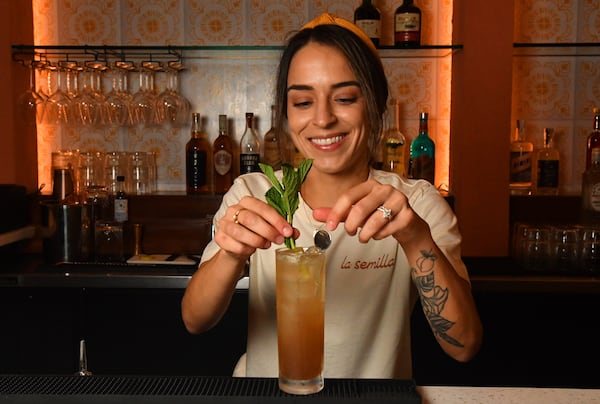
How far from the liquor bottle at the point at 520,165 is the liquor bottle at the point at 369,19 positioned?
664 mm

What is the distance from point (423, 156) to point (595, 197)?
65 centimetres

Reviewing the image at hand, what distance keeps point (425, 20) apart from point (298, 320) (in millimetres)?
2094

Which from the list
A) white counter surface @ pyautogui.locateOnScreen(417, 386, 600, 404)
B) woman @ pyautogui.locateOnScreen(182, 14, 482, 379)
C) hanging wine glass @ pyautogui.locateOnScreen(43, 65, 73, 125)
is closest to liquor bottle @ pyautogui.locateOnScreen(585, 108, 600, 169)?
woman @ pyautogui.locateOnScreen(182, 14, 482, 379)

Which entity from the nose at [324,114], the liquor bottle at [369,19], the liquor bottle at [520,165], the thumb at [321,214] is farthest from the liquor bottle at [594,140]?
the thumb at [321,214]

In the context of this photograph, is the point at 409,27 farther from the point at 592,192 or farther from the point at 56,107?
the point at 56,107

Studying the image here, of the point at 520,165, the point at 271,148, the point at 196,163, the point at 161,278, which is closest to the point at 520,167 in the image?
the point at 520,165

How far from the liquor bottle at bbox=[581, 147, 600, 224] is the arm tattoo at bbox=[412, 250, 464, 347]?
4.97 feet

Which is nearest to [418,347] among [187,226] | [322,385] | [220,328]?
[220,328]

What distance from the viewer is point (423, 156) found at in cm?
260

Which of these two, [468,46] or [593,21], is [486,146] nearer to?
[468,46]

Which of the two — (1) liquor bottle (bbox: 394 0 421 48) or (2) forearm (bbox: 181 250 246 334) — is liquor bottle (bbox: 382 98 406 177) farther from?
(2) forearm (bbox: 181 250 246 334)

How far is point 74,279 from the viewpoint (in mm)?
2232

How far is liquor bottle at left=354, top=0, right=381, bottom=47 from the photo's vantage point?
8.25 ft

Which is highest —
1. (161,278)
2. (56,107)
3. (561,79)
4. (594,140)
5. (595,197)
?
(561,79)
